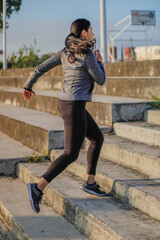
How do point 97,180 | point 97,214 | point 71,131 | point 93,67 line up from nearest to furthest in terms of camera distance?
point 97,214, point 93,67, point 71,131, point 97,180

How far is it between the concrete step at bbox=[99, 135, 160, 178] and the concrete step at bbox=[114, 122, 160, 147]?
8cm

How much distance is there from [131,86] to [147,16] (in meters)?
24.3

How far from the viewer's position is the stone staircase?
10.1 feet

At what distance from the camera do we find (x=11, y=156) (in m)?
5.12

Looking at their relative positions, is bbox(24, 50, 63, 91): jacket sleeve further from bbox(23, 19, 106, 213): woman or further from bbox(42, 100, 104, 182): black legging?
bbox(42, 100, 104, 182): black legging

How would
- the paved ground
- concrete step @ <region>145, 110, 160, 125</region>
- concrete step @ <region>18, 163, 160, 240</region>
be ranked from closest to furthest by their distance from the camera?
1. concrete step @ <region>18, 163, 160, 240</region>
2. the paved ground
3. concrete step @ <region>145, 110, 160, 125</region>

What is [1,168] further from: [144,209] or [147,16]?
[147,16]

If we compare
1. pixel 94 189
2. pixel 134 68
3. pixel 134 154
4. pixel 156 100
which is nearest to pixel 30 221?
pixel 94 189

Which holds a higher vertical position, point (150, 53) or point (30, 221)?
point (150, 53)

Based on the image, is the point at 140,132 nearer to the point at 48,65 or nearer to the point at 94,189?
the point at 94,189

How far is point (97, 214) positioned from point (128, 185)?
0.44 metres

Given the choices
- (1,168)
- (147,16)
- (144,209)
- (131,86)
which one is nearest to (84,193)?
(144,209)

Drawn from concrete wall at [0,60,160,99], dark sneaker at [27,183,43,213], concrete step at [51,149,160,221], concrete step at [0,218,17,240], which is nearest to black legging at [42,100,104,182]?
dark sneaker at [27,183,43,213]

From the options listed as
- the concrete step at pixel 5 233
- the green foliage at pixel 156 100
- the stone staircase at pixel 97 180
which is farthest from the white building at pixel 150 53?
the concrete step at pixel 5 233
